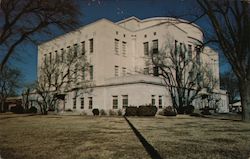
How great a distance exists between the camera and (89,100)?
23609mm

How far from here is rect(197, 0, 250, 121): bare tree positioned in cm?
1119

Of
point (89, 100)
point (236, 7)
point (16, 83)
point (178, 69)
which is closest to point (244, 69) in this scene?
point (236, 7)

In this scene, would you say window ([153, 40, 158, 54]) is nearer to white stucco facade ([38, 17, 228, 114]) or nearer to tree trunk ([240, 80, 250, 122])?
white stucco facade ([38, 17, 228, 114])

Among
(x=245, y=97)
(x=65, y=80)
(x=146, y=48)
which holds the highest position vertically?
(x=146, y=48)

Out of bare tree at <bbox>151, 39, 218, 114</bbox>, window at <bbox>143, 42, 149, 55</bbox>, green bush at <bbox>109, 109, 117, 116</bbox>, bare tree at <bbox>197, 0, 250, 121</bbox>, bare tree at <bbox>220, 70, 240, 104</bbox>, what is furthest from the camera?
bare tree at <bbox>220, 70, 240, 104</bbox>

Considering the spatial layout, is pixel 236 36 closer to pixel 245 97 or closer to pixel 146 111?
pixel 245 97

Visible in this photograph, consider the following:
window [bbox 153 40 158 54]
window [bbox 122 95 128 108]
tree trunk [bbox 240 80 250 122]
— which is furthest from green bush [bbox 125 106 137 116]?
tree trunk [bbox 240 80 250 122]

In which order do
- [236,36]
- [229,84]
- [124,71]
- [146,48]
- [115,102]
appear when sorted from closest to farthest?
[236,36], [115,102], [124,71], [146,48], [229,84]

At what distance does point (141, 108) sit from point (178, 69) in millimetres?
7825

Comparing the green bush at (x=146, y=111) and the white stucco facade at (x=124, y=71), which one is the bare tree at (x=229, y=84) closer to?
the white stucco facade at (x=124, y=71)

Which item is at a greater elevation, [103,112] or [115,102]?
[115,102]

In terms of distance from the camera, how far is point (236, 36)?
38.6 feet

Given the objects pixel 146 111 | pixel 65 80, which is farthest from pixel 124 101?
pixel 65 80

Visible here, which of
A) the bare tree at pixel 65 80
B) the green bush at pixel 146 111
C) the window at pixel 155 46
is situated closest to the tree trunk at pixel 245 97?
the green bush at pixel 146 111
